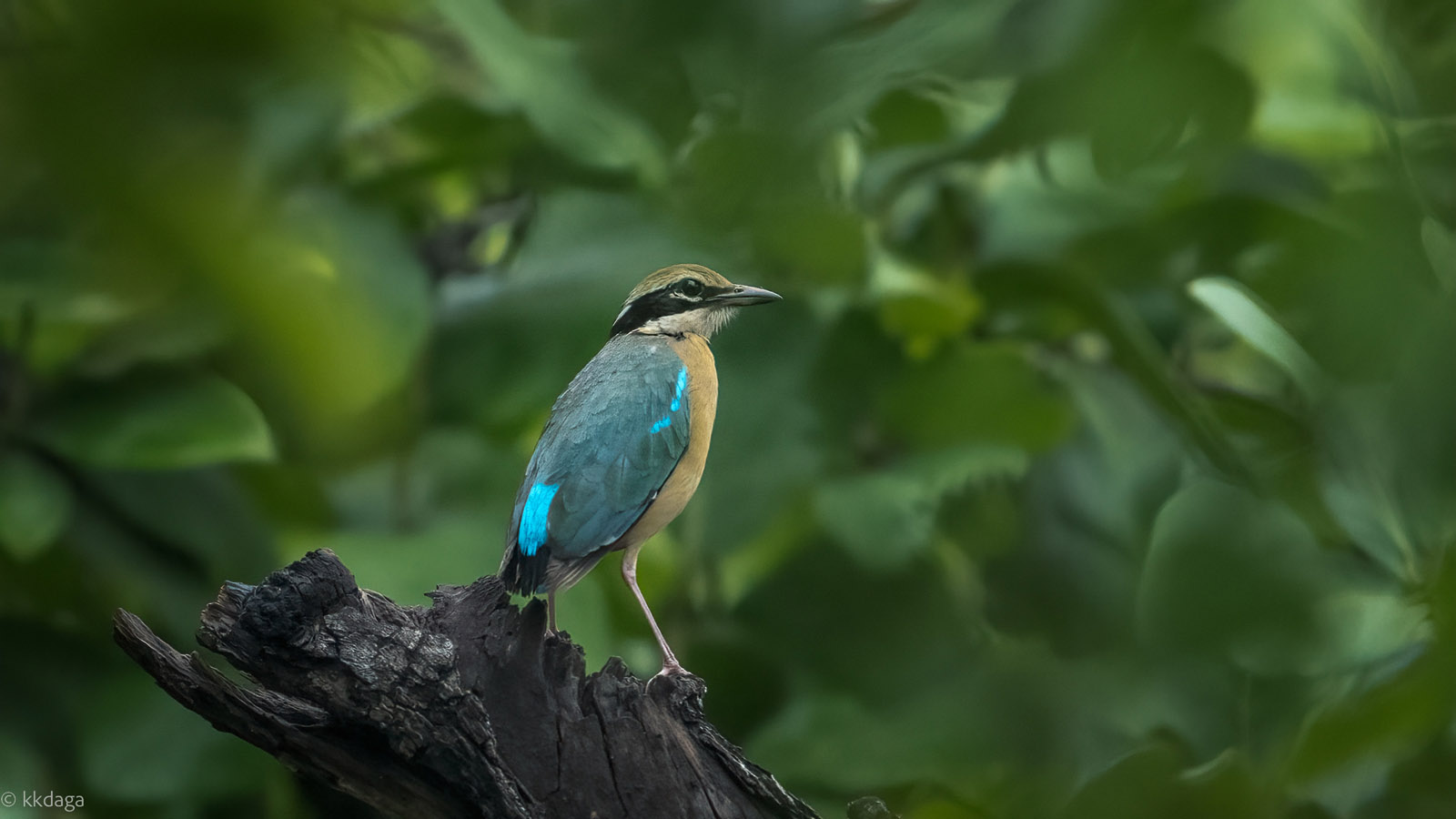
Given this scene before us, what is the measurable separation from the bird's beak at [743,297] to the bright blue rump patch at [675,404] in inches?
5.2

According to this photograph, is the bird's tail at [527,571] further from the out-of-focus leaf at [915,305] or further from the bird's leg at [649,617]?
the out-of-focus leaf at [915,305]

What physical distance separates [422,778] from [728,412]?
2.98 feet

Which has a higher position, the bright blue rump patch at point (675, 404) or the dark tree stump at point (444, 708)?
the bright blue rump patch at point (675, 404)

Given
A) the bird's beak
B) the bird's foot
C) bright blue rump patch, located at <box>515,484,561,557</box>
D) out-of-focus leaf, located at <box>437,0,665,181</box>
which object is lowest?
the bird's foot

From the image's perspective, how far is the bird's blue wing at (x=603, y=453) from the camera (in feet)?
3.77

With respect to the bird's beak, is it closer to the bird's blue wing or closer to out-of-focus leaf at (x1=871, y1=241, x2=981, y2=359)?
the bird's blue wing

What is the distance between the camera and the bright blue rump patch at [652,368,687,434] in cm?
127

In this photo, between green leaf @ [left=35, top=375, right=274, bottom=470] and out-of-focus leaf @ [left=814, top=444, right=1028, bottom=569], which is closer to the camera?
green leaf @ [left=35, top=375, right=274, bottom=470]

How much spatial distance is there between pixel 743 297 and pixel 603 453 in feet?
1.05

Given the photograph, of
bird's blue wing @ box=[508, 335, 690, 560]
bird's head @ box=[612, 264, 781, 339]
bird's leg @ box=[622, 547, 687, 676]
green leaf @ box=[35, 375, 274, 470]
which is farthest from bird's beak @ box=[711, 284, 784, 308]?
green leaf @ box=[35, 375, 274, 470]

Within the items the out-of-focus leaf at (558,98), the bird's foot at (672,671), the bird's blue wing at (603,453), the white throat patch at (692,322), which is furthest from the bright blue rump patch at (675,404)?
the out-of-focus leaf at (558,98)

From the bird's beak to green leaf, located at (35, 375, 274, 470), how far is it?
0.59m

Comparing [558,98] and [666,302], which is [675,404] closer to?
[666,302]

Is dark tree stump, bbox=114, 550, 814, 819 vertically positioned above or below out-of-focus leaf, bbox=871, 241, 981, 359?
below
